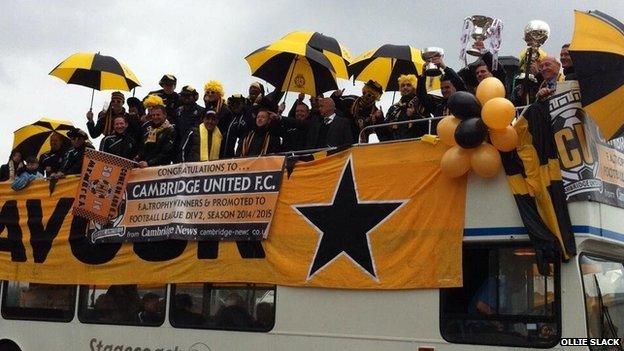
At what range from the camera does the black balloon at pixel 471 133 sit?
6.70 meters

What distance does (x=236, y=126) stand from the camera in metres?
9.91

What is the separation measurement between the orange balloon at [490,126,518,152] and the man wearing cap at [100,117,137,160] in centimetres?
544

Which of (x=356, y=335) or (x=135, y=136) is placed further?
(x=135, y=136)

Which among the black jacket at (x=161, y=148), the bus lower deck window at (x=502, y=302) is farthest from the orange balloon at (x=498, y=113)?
the black jacket at (x=161, y=148)

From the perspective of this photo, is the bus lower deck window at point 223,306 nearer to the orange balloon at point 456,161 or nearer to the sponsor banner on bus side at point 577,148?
the orange balloon at point 456,161

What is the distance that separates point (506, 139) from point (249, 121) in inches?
154

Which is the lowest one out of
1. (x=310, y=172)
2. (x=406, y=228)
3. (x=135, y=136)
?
(x=406, y=228)

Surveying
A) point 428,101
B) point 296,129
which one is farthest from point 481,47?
point 296,129

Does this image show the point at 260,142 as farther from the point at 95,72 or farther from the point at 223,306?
the point at 95,72

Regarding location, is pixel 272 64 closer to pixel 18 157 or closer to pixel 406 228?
pixel 406 228

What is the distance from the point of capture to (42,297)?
10.4 m

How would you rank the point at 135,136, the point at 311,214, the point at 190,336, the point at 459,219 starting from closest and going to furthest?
1. the point at 459,219
2. the point at 311,214
3. the point at 190,336
4. the point at 135,136

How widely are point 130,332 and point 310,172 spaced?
9.63 ft

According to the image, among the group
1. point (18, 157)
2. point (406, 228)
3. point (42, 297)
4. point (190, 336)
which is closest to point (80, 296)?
point (42, 297)
